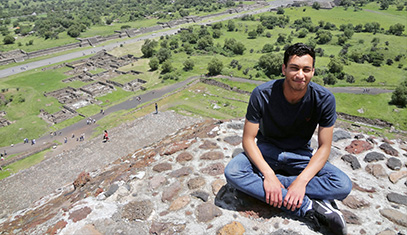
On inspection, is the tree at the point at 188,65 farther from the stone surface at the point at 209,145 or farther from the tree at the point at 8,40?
the tree at the point at 8,40

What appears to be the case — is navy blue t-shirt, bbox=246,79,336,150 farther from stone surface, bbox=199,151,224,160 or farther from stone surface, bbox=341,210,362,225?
stone surface, bbox=199,151,224,160

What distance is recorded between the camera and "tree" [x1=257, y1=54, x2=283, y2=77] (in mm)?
37634

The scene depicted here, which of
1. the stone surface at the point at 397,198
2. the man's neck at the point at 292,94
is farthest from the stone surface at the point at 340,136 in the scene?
the man's neck at the point at 292,94

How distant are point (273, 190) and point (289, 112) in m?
1.38

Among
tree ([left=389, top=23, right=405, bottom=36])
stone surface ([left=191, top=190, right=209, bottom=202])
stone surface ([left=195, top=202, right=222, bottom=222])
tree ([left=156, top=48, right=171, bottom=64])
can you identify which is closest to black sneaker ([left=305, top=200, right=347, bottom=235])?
stone surface ([left=195, top=202, right=222, bottom=222])

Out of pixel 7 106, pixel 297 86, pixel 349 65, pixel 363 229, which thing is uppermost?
pixel 297 86

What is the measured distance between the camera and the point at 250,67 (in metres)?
41.2

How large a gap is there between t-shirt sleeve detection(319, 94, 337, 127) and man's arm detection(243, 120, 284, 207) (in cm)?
117

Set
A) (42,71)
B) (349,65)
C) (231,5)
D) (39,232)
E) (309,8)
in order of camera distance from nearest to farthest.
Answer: (39,232), (349,65), (42,71), (309,8), (231,5)

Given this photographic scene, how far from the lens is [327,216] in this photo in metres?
4.18

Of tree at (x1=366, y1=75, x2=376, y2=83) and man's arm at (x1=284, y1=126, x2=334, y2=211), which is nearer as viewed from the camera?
man's arm at (x1=284, y1=126, x2=334, y2=211)

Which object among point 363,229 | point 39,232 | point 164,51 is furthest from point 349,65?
point 39,232

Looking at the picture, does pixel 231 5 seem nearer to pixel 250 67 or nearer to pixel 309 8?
pixel 309 8

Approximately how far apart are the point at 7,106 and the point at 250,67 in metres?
34.6
